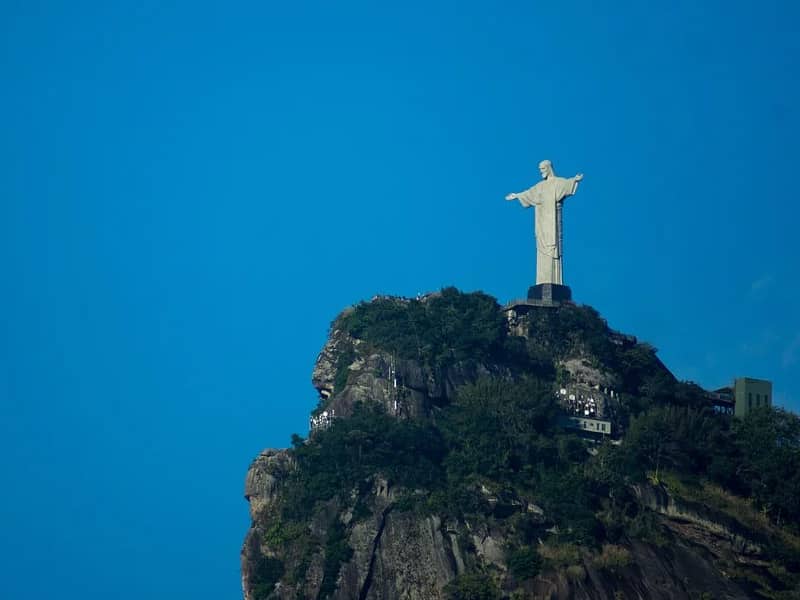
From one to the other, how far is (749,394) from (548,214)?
546 inches

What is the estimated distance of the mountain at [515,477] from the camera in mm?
78125

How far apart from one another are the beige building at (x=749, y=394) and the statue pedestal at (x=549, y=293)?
31.8 feet

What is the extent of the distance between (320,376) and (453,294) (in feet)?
26.2

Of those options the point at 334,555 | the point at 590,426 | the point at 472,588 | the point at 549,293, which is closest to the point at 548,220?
the point at 549,293

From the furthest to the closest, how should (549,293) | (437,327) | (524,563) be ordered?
(549,293), (437,327), (524,563)

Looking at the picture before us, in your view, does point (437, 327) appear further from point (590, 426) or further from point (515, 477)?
point (515, 477)

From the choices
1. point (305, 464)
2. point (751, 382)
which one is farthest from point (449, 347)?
point (751, 382)

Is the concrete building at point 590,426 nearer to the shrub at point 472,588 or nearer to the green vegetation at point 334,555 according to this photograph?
the shrub at point 472,588

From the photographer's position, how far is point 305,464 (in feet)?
274

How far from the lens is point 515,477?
82.2 meters

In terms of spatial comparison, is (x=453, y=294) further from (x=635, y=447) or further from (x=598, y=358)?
(x=635, y=447)

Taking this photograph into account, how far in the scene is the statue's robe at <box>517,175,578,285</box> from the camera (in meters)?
95.1

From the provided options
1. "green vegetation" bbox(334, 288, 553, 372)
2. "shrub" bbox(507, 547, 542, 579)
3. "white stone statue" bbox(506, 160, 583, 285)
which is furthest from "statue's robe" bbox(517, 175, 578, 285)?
"shrub" bbox(507, 547, 542, 579)

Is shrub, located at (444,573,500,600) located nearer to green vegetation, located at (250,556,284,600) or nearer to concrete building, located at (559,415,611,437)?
green vegetation, located at (250,556,284,600)
